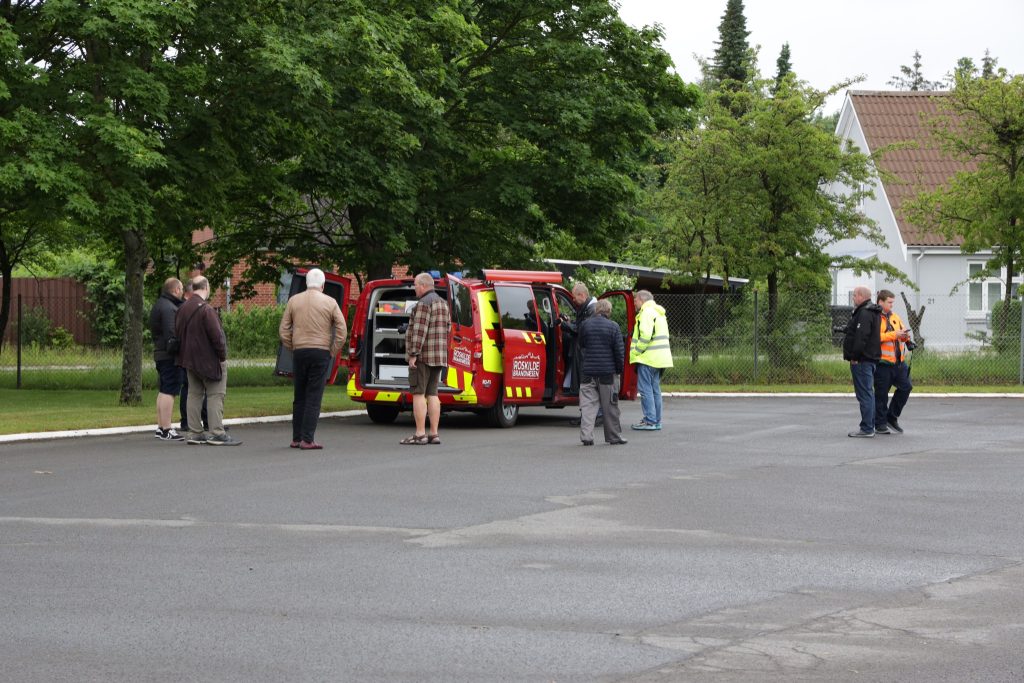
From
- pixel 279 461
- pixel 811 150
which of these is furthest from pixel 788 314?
pixel 279 461

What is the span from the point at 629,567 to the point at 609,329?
833 centimetres

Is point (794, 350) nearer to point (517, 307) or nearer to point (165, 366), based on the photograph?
point (517, 307)

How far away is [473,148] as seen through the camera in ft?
89.9

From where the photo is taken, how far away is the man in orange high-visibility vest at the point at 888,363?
18.0 metres

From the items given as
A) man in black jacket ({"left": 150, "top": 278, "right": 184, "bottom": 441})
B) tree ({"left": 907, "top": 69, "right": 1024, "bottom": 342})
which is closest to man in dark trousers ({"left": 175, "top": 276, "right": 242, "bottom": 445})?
man in black jacket ({"left": 150, "top": 278, "right": 184, "bottom": 441})

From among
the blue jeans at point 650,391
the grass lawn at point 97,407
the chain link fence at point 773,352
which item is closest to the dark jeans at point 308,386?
the grass lawn at point 97,407

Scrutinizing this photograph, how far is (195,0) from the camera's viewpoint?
20.2 metres

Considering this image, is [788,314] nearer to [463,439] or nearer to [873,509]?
[463,439]

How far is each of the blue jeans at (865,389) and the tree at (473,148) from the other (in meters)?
8.44

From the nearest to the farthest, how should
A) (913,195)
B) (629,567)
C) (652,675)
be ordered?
(652,675)
(629,567)
(913,195)

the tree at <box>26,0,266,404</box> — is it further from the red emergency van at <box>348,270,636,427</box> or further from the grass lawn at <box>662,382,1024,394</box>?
the grass lawn at <box>662,382,1024,394</box>

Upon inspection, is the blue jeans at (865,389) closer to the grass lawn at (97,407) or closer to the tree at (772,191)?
the grass lawn at (97,407)

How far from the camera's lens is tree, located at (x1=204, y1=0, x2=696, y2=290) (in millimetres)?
23750

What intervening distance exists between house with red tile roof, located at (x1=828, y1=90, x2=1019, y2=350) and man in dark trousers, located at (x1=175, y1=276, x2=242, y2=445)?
23631mm
